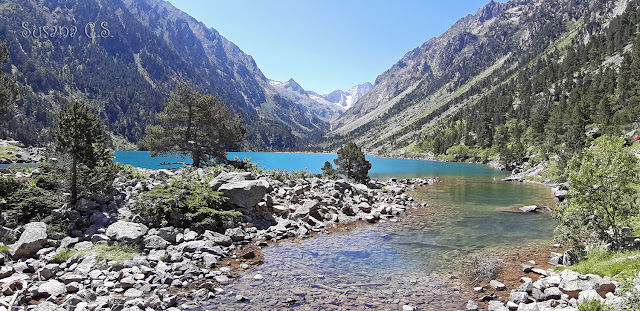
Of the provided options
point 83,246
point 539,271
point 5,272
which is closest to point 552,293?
point 539,271

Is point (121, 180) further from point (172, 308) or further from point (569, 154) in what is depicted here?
point (569, 154)

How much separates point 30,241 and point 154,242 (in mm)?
5155

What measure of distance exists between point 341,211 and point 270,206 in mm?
7058

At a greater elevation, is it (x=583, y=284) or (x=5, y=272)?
(x=5, y=272)

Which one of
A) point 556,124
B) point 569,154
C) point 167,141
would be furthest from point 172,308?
point 556,124

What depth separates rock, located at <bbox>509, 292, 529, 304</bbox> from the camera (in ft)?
36.0

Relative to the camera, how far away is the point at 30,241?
562 inches

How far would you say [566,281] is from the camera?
11.3 m

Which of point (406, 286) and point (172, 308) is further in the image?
point (406, 286)

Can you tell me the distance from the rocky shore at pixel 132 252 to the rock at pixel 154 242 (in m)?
0.05

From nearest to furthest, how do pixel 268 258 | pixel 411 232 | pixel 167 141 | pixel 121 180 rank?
pixel 268 258, pixel 411 232, pixel 121 180, pixel 167 141

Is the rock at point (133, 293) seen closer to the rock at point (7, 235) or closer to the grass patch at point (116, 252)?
the grass patch at point (116, 252)

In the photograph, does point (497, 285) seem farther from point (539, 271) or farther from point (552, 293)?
point (539, 271)

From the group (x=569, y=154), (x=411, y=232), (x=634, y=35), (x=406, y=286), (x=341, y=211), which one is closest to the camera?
(x=406, y=286)
